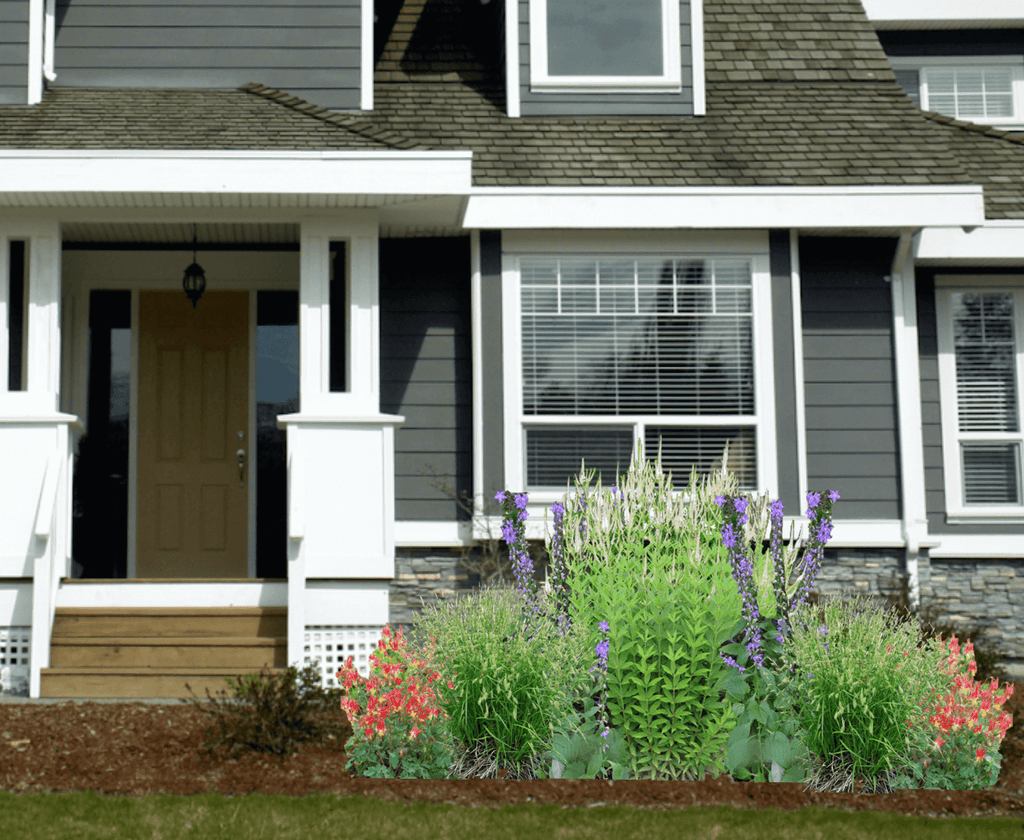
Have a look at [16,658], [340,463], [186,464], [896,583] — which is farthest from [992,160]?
[16,658]

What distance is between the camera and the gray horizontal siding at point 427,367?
680 centimetres

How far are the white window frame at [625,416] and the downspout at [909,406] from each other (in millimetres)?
906

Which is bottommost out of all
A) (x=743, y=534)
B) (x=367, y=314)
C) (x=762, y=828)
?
(x=762, y=828)

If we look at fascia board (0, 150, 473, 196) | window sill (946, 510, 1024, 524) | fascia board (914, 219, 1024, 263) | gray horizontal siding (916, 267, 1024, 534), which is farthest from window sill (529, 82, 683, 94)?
window sill (946, 510, 1024, 524)

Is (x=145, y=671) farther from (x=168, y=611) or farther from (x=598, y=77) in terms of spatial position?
(x=598, y=77)

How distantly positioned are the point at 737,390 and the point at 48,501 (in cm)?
436

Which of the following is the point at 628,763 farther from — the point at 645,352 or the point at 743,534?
the point at 645,352

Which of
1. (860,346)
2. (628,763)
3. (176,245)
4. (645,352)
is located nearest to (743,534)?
(628,763)

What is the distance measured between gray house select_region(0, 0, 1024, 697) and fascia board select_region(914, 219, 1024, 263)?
0.02 m

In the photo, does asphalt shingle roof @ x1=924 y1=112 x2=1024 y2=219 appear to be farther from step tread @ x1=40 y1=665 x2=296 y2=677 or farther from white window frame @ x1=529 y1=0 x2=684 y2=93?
step tread @ x1=40 y1=665 x2=296 y2=677

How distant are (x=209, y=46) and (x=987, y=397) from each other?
20.5ft

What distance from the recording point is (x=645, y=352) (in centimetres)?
677

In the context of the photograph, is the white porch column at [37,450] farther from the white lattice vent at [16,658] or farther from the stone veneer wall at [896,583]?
the stone veneer wall at [896,583]

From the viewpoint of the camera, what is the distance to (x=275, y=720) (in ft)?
13.6
